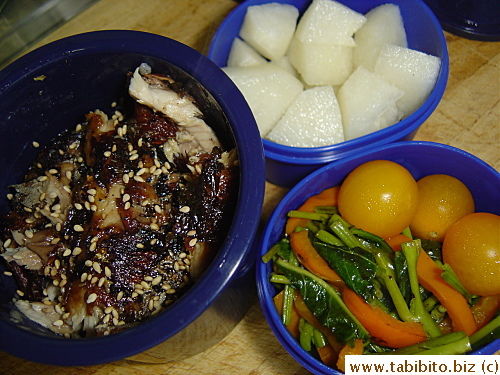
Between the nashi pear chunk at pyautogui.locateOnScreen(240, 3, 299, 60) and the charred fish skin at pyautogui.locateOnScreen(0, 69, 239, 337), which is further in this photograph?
the nashi pear chunk at pyautogui.locateOnScreen(240, 3, 299, 60)

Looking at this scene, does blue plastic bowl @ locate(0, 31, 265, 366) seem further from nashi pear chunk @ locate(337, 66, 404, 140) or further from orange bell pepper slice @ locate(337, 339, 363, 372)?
nashi pear chunk @ locate(337, 66, 404, 140)

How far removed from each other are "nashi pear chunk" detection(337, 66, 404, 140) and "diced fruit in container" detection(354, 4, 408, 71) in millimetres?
108

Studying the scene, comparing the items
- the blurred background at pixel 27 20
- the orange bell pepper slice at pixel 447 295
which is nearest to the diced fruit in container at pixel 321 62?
the orange bell pepper slice at pixel 447 295

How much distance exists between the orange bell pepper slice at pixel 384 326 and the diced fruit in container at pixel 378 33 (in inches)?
35.5

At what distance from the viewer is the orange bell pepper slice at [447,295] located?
1323 millimetres

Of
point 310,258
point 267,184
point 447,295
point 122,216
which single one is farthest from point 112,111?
point 447,295

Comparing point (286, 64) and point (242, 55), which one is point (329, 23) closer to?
point (286, 64)

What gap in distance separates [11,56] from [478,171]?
6.16ft

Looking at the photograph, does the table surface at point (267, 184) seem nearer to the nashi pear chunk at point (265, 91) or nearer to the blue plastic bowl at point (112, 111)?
the blue plastic bowl at point (112, 111)

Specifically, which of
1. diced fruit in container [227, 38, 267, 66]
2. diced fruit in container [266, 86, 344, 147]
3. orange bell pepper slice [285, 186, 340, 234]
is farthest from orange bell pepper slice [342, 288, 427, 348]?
diced fruit in container [227, 38, 267, 66]

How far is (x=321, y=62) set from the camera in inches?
69.6

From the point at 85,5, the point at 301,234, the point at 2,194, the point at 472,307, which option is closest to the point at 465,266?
the point at 472,307

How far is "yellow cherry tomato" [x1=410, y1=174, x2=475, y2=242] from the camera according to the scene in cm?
148

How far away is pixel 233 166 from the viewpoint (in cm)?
127
